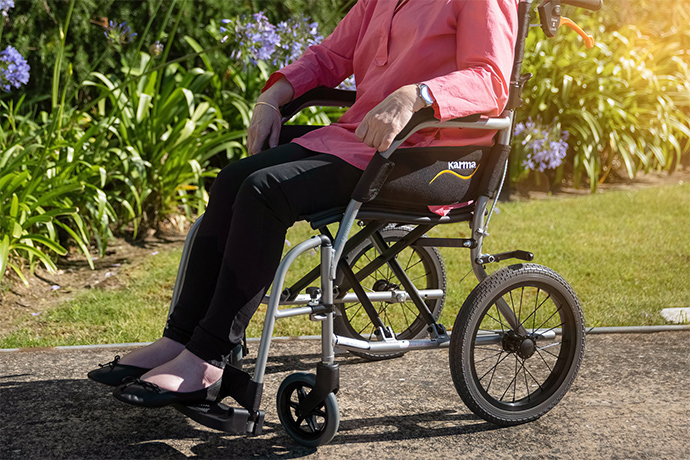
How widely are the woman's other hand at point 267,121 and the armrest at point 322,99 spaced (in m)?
0.05

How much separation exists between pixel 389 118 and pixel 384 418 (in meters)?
0.90

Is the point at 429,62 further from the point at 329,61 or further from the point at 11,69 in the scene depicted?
the point at 11,69

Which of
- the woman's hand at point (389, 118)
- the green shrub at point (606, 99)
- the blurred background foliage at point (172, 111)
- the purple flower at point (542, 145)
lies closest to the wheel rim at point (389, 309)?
the woman's hand at point (389, 118)

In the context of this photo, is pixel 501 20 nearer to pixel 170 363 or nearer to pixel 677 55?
pixel 170 363

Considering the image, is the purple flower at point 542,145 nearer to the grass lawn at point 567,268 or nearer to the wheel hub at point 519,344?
the grass lawn at point 567,268

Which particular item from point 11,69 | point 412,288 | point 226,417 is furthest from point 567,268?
point 11,69

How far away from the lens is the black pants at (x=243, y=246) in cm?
189

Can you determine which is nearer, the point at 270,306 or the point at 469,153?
the point at 270,306

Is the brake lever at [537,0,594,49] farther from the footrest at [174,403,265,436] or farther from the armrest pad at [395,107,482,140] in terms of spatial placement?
the footrest at [174,403,265,436]

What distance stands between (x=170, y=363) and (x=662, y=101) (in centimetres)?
476

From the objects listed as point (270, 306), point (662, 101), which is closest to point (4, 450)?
point (270, 306)

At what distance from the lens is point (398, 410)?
7.50 feet

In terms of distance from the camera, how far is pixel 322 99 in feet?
7.98

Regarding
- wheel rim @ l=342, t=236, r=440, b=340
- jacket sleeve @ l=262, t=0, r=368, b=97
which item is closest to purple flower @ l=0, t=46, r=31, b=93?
jacket sleeve @ l=262, t=0, r=368, b=97
